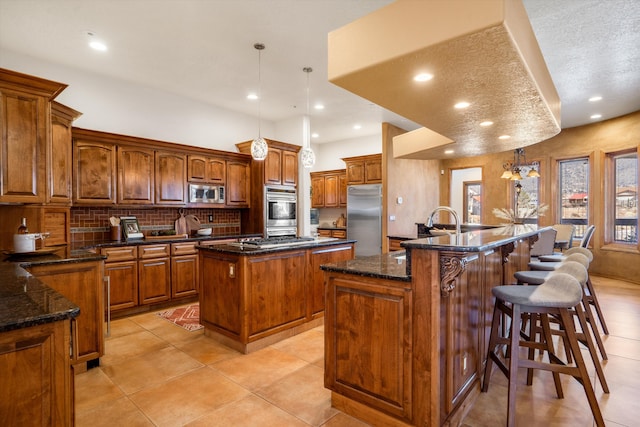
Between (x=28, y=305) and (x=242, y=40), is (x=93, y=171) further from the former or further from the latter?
(x=28, y=305)

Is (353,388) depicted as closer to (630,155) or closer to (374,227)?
(374,227)

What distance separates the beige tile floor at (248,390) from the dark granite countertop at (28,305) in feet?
3.24

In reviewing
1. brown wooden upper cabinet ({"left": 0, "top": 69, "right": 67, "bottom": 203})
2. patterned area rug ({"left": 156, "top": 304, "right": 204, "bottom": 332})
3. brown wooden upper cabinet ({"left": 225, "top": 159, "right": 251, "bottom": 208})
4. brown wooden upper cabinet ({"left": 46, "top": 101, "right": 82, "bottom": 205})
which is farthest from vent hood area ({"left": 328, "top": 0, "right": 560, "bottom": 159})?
brown wooden upper cabinet ({"left": 225, "top": 159, "right": 251, "bottom": 208})

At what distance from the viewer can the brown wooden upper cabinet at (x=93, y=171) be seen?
12.9 feet

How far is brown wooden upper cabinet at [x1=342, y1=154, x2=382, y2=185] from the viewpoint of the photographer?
21.7ft

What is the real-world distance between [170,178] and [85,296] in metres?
2.54

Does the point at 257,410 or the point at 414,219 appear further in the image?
the point at 414,219

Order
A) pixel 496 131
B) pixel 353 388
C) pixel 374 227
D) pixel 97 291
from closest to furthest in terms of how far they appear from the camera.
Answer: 1. pixel 353 388
2. pixel 97 291
3. pixel 496 131
4. pixel 374 227

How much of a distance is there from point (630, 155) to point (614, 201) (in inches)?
34.6

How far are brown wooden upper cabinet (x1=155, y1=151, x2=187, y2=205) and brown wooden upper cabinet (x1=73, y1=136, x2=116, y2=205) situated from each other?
0.57m

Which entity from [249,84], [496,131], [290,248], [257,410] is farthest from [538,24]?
[257,410]

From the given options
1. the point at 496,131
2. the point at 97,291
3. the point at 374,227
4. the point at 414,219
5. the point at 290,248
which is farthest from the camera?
the point at 414,219

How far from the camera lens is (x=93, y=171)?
405cm

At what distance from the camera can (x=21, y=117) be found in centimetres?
265
